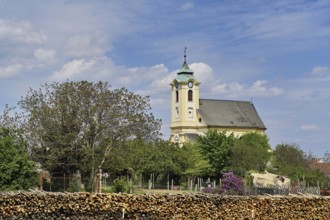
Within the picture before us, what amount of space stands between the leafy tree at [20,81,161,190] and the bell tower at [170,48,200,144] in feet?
228

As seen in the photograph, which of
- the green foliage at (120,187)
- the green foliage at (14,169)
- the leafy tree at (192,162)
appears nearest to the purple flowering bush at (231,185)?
the green foliage at (120,187)

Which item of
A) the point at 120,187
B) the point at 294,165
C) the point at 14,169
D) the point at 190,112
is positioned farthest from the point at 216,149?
the point at 14,169

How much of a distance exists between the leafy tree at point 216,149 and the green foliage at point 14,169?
46.0 m

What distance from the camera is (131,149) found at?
147 feet

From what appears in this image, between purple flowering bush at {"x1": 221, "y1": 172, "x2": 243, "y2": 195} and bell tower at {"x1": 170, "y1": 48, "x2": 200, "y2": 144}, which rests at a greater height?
bell tower at {"x1": 170, "y1": 48, "x2": 200, "y2": 144}

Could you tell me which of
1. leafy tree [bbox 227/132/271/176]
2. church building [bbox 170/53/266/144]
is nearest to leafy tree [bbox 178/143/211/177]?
leafy tree [bbox 227/132/271/176]

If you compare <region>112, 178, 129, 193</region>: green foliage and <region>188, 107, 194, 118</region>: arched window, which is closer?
<region>112, 178, 129, 193</region>: green foliage

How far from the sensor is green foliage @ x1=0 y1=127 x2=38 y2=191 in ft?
104

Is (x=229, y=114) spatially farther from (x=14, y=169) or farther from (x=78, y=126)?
(x=14, y=169)

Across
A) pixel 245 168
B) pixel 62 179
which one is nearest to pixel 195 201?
pixel 62 179

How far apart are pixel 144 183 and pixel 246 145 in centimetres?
1621

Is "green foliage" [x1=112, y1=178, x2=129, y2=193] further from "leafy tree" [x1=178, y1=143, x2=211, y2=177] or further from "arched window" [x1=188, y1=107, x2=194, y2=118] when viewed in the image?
"arched window" [x1=188, y1=107, x2=194, y2=118]

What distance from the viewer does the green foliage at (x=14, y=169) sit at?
104 feet

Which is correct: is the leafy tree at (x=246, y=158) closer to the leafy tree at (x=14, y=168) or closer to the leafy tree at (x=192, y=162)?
the leafy tree at (x=192, y=162)
